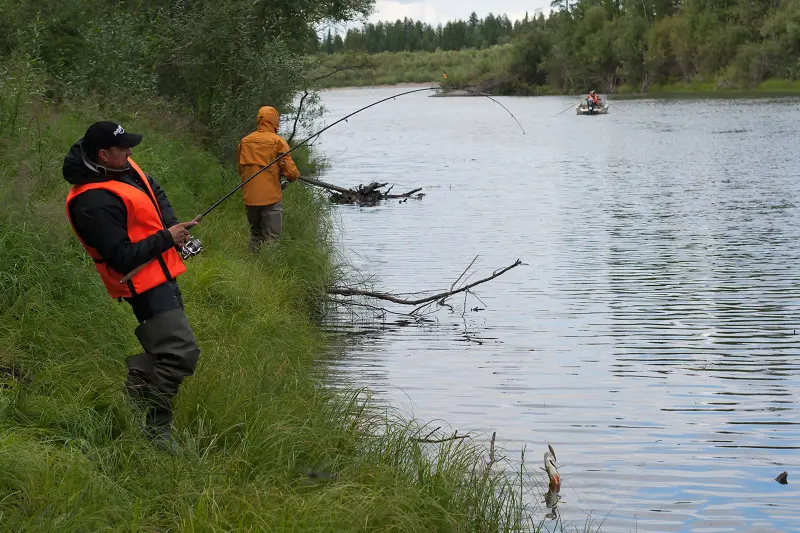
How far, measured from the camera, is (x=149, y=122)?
1474cm

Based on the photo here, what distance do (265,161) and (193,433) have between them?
565 cm

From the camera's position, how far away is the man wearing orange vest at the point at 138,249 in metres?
5.39

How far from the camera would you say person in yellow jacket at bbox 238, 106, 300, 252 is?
11.3 metres

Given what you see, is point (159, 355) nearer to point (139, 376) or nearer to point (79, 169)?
point (139, 376)

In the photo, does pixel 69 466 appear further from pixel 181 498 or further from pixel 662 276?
pixel 662 276

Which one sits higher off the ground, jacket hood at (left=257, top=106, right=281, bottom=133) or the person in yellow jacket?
jacket hood at (left=257, top=106, right=281, bottom=133)

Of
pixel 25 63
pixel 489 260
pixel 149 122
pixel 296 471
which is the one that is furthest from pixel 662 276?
pixel 296 471

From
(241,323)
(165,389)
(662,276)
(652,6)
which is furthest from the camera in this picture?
(652,6)

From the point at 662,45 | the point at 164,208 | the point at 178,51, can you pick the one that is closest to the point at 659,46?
the point at 662,45

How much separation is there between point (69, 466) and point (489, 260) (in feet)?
37.4

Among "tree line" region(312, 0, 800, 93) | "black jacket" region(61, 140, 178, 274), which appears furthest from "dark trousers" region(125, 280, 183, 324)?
"tree line" region(312, 0, 800, 93)

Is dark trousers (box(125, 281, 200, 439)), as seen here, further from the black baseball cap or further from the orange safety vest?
the black baseball cap

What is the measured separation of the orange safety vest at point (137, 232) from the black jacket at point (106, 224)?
0.03 m

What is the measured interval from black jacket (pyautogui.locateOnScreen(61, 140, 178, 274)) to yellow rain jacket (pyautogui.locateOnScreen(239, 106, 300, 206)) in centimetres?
573
